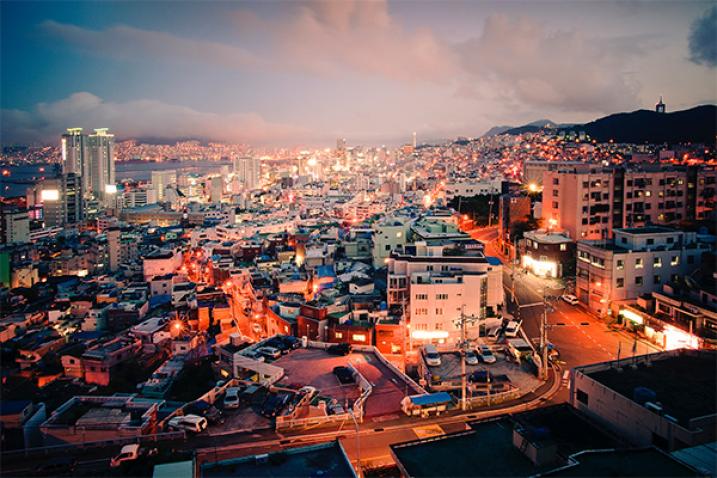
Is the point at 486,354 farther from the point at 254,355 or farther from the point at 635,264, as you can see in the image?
the point at 635,264

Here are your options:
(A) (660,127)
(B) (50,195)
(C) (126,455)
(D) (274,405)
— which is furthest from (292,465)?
(A) (660,127)

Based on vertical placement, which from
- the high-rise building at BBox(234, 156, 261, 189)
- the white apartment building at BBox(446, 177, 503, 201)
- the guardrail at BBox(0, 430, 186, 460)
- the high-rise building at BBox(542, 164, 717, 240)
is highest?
the high-rise building at BBox(234, 156, 261, 189)

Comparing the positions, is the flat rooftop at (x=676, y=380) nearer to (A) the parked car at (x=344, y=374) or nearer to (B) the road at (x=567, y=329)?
(B) the road at (x=567, y=329)

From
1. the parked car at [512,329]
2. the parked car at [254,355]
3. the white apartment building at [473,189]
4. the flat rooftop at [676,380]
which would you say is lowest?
the parked car at [254,355]

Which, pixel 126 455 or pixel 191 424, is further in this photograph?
pixel 191 424

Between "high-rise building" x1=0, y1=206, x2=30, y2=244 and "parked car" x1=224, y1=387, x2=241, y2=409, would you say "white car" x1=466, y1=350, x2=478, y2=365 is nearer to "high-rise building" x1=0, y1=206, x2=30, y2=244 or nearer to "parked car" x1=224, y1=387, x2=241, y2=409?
"parked car" x1=224, y1=387, x2=241, y2=409


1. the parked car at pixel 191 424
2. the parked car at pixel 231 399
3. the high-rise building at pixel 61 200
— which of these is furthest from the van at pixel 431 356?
the high-rise building at pixel 61 200

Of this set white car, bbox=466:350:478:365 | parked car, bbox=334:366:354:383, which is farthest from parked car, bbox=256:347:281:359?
white car, bbox=466:350:478:365
